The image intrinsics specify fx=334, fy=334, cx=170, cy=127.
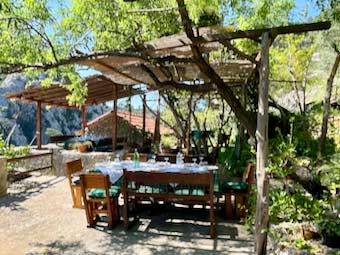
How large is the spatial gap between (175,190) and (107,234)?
120 centimetres

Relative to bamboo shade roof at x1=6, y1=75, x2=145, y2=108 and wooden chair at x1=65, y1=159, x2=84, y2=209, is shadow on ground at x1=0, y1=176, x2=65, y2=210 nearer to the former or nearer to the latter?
wooden chair at x1=65, y1=159, x2=84, y2=209

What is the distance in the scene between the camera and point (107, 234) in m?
4.67

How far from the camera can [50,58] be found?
5.68m

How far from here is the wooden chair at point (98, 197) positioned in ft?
15.5

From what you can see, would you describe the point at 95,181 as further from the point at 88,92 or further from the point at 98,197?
the point at 88,92

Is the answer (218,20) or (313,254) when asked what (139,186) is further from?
(218,20)

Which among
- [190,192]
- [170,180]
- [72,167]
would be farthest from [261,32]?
[72,167]

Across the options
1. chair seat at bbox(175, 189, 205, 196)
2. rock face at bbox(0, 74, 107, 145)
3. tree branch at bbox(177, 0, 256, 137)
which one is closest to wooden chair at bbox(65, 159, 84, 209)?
chair seat at bbox(175, 189, 205, 196)

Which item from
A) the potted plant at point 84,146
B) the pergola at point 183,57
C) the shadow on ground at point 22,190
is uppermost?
the pergola at point 183,57

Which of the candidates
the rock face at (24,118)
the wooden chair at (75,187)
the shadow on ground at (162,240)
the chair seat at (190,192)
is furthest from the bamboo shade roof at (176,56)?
the rock face at (24,118)

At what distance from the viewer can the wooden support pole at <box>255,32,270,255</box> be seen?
3494 mm

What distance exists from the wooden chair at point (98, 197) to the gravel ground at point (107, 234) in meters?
0.18

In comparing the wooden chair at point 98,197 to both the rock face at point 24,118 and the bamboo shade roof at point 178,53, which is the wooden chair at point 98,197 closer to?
the bamboo shade roof at point 178,53

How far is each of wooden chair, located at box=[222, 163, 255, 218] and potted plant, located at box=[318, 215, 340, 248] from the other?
203 cm
